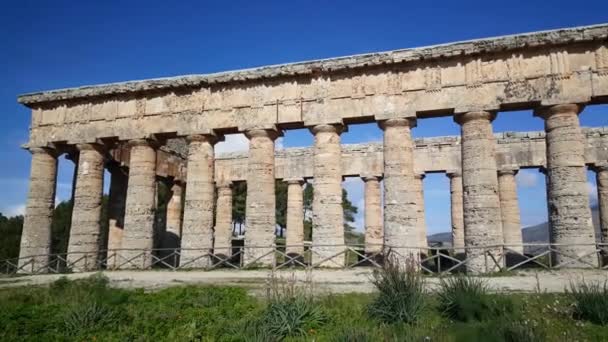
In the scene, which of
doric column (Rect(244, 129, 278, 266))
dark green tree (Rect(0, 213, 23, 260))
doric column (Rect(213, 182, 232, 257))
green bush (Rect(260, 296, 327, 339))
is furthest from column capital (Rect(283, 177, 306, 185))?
dark green tree (Rect(0, 213, 23, 260))

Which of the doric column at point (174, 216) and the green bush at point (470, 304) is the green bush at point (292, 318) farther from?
the doric column at point (174, 216)

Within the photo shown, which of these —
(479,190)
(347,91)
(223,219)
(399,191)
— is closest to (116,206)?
(223,219)

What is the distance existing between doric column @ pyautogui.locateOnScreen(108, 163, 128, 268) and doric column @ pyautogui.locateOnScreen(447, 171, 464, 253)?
16.4 metres

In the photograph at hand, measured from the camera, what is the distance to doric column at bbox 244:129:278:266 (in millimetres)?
17422

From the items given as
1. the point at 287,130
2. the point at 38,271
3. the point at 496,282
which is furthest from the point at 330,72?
the point at 38,271

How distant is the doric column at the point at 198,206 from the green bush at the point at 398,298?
10.5 meters

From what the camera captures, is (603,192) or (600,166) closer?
(603,192)

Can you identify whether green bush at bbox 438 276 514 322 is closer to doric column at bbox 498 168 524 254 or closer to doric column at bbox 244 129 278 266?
doric column at bbox 244 129 278 266

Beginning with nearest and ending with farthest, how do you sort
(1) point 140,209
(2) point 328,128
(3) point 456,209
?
(2) point 328,128 < (1) point 140,209 < (3) point 456,209

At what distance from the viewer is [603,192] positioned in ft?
69.5

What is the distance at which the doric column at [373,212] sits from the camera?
76.5 feet

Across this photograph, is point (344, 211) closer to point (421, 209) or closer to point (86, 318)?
point (421, 209)

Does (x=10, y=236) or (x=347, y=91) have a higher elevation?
(x=347, y=91)

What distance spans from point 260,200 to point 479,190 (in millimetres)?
8074
